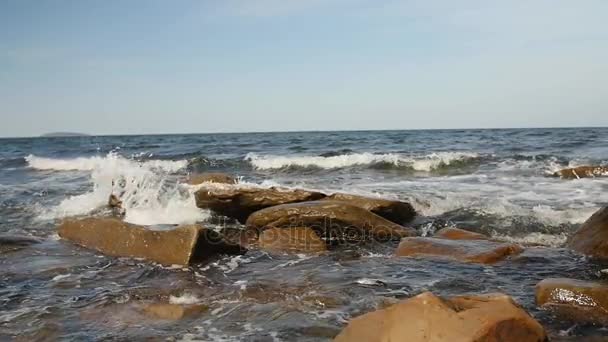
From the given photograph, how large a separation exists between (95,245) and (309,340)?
A: 387cm

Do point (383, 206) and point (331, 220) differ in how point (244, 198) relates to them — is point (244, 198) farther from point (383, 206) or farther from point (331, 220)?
point (383, 206)

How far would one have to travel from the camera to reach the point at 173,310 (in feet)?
13.6

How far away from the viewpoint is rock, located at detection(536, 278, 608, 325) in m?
3.81

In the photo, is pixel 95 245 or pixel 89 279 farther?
pixel 95 245

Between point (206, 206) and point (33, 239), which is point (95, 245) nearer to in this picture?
point (33, 239)

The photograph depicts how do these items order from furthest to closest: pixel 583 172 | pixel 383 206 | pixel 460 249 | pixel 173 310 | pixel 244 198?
pixel 583 172
pixel 244 198
pixel 383 206
pixel 460 249
pixel 173 310

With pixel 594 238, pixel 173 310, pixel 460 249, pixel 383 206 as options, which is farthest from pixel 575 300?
pixel 383 206

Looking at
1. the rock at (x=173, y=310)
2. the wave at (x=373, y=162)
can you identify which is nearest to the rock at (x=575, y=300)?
the rock at (x=173, y=310)

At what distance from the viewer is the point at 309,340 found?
11.4 ft

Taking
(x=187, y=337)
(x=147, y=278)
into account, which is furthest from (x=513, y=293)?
(x=147, y=278)

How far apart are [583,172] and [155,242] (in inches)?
446

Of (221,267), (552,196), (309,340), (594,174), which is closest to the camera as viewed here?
(309,340)

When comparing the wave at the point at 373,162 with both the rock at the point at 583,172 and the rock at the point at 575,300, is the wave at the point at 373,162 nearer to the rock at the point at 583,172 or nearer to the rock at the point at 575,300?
the rock at the point at 583,172

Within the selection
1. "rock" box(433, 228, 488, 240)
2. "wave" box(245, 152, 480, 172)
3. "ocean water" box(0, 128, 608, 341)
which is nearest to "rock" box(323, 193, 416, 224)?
"ocean water" box(0, 128, 608, 341)
